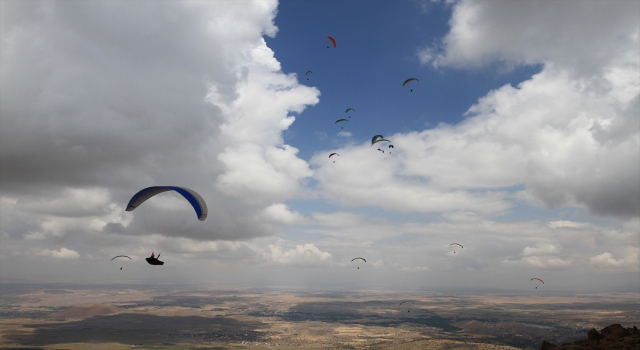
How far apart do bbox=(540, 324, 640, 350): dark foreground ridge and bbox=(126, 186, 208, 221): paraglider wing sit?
35106 millimetres

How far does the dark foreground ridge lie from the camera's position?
2184 cm

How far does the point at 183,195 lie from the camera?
130ft

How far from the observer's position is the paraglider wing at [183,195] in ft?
126

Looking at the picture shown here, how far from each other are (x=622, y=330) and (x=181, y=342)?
172m

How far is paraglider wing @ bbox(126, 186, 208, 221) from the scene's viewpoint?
38422mm

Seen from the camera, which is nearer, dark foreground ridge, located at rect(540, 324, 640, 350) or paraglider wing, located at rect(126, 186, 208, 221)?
dark foreground ridge, located at rect(540, 324, 640, 350)

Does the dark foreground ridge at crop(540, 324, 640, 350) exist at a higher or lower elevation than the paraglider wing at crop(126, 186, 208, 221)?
lower

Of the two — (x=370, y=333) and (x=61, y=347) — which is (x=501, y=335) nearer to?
(x=370, y=333)

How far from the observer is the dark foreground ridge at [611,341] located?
21842 mm

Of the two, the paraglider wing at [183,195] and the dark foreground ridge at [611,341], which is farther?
the paraglider wing at [183,195]

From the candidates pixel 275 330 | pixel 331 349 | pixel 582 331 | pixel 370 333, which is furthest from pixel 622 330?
pixel 582 331

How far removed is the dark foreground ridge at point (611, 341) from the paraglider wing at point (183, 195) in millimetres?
35106

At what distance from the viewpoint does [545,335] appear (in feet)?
559

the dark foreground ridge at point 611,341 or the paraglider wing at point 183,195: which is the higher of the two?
the paraglider wing at point 183,195
